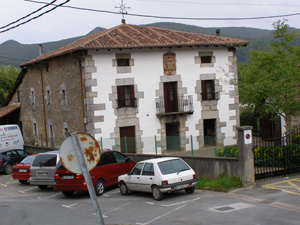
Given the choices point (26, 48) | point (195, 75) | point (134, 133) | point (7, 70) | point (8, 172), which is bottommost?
point (8, 172)

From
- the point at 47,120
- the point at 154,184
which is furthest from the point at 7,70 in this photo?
the point at 154,184

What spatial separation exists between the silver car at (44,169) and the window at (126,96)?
299 inches

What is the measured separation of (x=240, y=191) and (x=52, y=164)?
7.56 meters

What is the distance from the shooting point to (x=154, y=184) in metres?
13.4

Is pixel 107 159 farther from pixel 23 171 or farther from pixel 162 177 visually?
pixel 23 171

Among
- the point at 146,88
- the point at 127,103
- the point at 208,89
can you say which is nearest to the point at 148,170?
the point at 127,103

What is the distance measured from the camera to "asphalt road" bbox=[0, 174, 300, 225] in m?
10.6

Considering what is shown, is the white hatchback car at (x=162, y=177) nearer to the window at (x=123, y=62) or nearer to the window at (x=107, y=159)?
the window at (x=107, y=159)

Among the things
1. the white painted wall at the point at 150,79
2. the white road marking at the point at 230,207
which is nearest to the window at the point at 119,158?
the white painted wall at the point at 150,79

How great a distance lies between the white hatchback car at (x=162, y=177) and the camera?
13.1m

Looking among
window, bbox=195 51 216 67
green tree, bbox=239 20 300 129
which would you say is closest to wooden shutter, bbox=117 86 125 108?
window, bbox=195 51 216 67

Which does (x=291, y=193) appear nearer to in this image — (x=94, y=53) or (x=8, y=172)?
(x=94, y=53)

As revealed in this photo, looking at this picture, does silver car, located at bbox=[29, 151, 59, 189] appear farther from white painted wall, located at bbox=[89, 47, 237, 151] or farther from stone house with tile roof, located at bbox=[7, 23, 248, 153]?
white painted wall, located at bbox=[89, 47, 237, 151]

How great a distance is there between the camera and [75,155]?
6.31 meters
